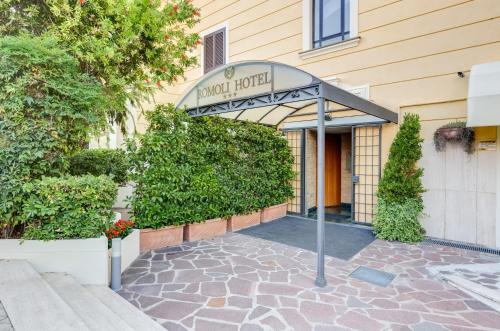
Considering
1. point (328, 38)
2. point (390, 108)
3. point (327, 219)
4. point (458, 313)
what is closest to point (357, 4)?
point (328, 38)

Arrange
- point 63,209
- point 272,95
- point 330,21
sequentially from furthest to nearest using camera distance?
point 330,21 < point 272,95 < point 63,209

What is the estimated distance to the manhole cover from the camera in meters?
4.46

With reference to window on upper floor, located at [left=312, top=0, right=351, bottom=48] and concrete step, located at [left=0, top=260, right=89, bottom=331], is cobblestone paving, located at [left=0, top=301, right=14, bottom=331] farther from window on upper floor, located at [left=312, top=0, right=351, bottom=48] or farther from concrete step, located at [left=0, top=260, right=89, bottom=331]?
window on upper floor, located at [left=312, top=0, right=351, bottom=48]

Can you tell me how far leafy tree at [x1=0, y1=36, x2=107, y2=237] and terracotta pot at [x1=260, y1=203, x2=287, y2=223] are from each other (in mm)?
5234

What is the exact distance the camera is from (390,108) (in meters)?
7.05

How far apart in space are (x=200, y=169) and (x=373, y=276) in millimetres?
4156

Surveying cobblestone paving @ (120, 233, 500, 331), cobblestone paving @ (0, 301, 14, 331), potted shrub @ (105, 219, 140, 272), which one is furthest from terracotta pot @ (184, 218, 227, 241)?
cobblestone paving @ (0, 301, 14, 331)

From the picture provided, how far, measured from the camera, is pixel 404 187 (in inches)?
248

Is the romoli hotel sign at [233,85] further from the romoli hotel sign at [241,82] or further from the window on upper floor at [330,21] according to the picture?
the window on upper floor at [330,21]

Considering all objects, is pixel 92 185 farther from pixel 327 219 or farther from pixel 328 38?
pixel 328 38

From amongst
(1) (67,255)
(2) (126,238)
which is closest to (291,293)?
(2) (126,238)

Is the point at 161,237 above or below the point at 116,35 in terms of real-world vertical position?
below

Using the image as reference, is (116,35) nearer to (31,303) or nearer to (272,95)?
(272,95)

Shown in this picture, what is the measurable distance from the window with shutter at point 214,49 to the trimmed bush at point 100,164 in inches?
204
